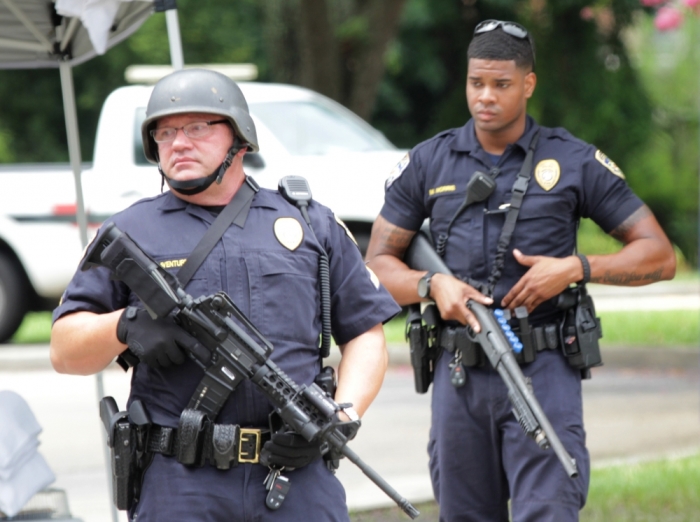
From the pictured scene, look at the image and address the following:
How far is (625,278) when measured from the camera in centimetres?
421

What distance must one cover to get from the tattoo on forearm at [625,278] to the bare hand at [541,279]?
0.44ft

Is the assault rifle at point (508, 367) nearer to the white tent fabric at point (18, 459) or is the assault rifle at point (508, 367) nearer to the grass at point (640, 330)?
the white tent fabric at point (18, 459)

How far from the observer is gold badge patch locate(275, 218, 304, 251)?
3051 mm

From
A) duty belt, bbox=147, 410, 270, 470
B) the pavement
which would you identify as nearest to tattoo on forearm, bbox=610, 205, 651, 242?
duty belt, bbox=147, 410, 270, 470

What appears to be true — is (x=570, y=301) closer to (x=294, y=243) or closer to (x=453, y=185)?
(x=453, y=185)

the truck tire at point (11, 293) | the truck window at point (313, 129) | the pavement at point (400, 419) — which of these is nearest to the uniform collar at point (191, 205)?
the pavement at point (400, 419)

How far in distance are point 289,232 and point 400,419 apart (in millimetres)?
5613

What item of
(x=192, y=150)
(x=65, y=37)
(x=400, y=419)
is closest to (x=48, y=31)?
(x=65, y=37)

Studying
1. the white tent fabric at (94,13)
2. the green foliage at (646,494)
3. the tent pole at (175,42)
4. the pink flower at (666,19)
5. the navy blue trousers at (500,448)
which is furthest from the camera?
the pink flower at (666,19)

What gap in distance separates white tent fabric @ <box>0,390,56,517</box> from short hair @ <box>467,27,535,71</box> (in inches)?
83.1

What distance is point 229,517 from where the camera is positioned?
2.90 m

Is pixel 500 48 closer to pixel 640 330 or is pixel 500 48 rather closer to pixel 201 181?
pixel 201 181

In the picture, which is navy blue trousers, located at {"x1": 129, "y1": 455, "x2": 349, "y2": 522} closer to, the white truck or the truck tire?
the white truck

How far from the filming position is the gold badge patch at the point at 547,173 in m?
4.12
